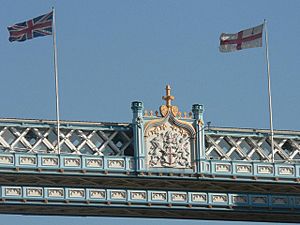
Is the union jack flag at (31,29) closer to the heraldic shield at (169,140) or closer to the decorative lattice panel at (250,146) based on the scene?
the heraldic shield at (169,140)

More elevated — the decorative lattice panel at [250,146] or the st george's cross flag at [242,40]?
the st george's cross flag at [242,40]

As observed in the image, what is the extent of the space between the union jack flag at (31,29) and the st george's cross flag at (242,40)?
9.16 metres

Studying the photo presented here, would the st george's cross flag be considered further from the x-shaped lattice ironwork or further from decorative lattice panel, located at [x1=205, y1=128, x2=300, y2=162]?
the x-shaped lattice ironwork

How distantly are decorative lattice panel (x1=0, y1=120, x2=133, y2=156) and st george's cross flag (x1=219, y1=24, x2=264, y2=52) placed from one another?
7239 mm

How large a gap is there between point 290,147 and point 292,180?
2.53 m

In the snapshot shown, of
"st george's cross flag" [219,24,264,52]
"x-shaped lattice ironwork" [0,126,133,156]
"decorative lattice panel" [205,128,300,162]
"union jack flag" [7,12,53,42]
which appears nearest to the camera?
"x-shaped lattice ironwork" [0,126,133,156]

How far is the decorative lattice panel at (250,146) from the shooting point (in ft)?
282

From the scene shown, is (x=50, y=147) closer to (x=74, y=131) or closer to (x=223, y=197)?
(x=74, y=131)

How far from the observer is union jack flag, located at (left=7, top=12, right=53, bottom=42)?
84375 mm

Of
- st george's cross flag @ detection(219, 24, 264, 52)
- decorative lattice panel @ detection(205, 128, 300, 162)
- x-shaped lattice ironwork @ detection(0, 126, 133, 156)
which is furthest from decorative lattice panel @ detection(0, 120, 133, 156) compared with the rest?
st george's cross flag @ detection(219, 24, 264, 52)

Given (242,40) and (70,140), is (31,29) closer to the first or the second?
(70,140)

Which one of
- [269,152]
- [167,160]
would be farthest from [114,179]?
[269,152]

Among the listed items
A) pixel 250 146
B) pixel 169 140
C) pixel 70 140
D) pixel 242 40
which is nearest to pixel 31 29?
pixel 70 140

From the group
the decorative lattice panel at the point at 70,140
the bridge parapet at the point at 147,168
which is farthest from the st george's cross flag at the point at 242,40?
the decorative lattice panel at the point at 70,140
